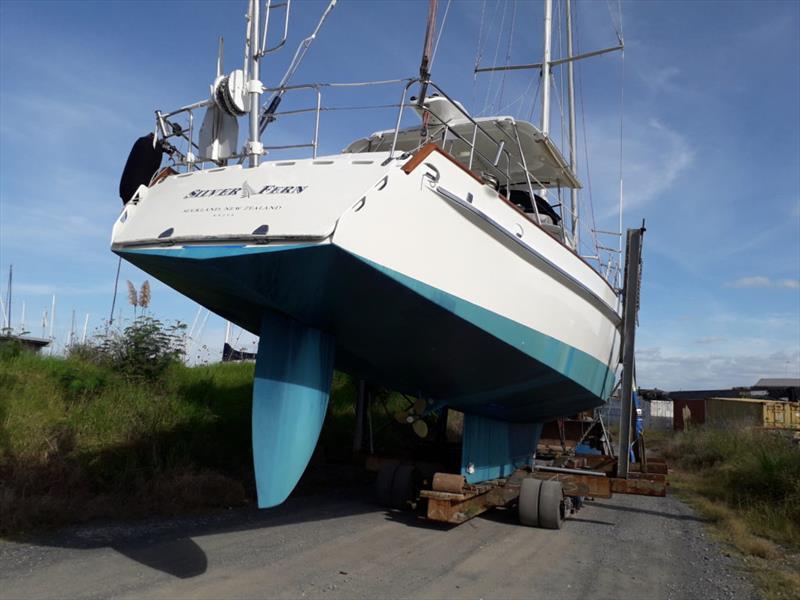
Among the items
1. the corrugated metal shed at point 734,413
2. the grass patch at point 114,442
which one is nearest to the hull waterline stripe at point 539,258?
the grass patch at point 114,442

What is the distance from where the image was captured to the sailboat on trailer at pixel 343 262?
3.90 m

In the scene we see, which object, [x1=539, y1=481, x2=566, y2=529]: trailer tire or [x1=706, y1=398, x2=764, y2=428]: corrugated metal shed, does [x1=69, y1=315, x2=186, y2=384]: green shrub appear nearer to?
[x1=539, y1=481, x2=566, y2=529]: trailer tire

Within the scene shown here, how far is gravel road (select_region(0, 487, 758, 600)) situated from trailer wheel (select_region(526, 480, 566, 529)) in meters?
0.15

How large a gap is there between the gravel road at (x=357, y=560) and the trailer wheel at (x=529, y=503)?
0.13 metres

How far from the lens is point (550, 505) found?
20.1ft

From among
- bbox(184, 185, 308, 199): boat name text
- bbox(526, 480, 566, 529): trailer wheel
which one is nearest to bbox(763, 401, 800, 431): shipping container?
bbox(526, 480, 566, 529): trailer wheel

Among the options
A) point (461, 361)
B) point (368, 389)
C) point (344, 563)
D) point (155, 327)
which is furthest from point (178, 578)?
point (155, 327)

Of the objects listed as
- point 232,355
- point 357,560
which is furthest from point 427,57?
point 232,355

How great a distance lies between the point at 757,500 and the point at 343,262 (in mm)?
6260

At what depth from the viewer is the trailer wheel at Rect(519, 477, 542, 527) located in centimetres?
617

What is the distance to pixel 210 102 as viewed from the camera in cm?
514

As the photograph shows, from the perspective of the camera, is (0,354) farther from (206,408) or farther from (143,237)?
(143,237)

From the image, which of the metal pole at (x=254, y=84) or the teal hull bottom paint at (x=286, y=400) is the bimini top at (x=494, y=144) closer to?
the metal pole at (x=254, y=84)

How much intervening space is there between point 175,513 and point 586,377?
4.19m
